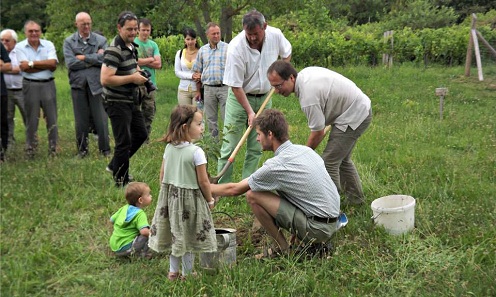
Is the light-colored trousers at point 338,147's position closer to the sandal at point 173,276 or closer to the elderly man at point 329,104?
the elderly man at point 329,104

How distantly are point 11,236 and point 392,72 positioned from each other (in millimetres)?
11468

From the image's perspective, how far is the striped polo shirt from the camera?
5781mm

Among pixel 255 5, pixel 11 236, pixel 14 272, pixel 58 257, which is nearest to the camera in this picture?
pixel 14 272

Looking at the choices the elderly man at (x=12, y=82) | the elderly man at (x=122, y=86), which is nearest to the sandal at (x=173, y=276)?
the elderly man at (x=122, y=86)

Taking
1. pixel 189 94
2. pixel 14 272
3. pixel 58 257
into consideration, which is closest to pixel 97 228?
pixel 58 257

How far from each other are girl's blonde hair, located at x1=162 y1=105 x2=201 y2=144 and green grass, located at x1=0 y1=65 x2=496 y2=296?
3.39 ft

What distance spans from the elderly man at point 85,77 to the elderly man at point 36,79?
280mm

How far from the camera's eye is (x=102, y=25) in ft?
42.7

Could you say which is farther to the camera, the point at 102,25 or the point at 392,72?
the point at 392,72

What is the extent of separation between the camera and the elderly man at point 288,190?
13.6 feet

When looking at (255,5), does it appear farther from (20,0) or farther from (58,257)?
(20,0)

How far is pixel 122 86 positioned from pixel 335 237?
9.27 ft

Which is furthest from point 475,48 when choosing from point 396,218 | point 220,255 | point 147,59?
point 220,255

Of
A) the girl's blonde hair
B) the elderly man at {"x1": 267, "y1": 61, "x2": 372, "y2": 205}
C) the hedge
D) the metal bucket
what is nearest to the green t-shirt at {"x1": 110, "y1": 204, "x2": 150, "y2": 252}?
the metal bucket
